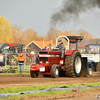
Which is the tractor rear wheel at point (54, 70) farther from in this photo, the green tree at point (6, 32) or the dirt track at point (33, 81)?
the green tree at point (6, 32)

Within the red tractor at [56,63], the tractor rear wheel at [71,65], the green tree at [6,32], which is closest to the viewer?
the red tractor at [56,63]

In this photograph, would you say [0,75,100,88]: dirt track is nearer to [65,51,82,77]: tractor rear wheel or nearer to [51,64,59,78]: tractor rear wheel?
[51,64,59,78]: tractor rear wheel

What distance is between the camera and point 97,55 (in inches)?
925

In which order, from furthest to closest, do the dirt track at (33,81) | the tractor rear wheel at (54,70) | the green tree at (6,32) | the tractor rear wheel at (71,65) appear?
the green tree at (6,32), the tractor rear wheel at (71,65), the tractor rear wheel at (54,70), the dirt track at (33,81)

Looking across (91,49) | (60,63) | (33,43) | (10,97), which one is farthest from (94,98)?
(33,43)

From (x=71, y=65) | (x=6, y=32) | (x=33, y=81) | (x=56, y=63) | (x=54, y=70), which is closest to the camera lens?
(x=33, y=81)

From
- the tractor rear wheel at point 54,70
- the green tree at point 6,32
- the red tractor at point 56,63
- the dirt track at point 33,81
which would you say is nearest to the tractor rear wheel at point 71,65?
the red tractor at point 56,63

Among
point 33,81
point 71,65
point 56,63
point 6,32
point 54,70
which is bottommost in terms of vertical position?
point 33,81

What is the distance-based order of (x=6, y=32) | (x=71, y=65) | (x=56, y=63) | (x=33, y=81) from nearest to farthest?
1. (x=33, y=81)
2. (x=71, y=65)
3. (x=56, y=63)
4. (x=6, y=32)

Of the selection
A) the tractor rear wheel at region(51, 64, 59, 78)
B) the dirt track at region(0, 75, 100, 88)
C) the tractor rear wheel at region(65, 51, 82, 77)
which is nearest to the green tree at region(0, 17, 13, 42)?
the tractor rear wheel at region(65, 51, 82, 77)

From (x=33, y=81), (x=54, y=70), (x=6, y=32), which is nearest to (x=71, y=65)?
(x=54, y=70)

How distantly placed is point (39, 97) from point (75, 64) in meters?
7.86

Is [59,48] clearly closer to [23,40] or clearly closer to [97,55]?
[97,55]

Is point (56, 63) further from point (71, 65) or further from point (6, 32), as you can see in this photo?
point (6, 32)
